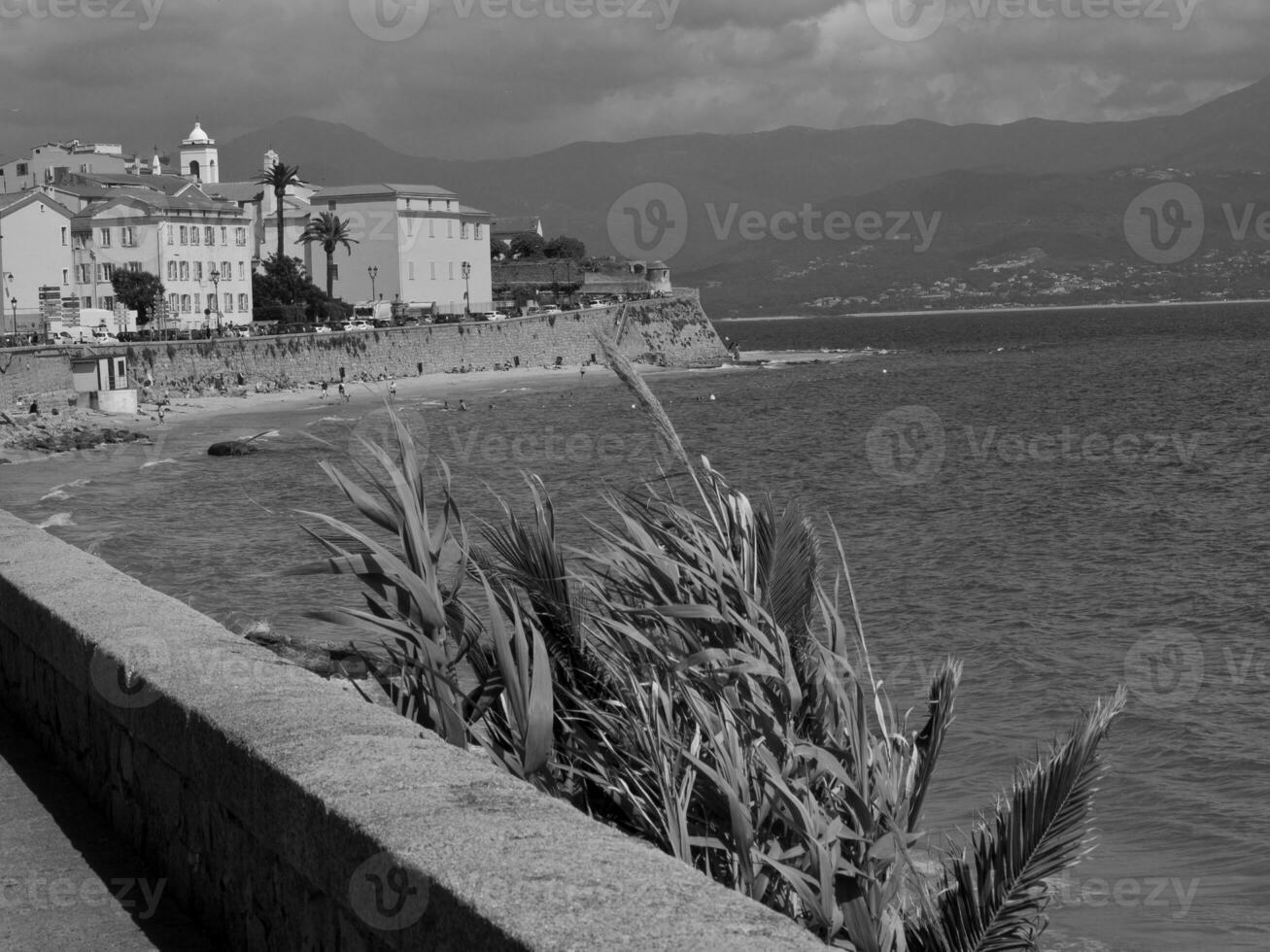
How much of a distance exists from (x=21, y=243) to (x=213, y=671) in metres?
74.6

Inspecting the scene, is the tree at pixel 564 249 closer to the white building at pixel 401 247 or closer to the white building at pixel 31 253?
the white building at pixel 401 247

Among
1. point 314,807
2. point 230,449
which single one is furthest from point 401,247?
point 314,807

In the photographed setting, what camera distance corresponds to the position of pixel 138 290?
77688 mm

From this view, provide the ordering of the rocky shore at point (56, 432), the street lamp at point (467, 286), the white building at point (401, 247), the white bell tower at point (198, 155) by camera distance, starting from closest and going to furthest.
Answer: the rocky shore at point (56, 432) < the white building at point (401, 247) < the street lamp at point (467, 286) < the white bell tower at point (198, 155)

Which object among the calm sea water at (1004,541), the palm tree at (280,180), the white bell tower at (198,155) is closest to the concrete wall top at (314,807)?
the calm sea water at (1004,541)

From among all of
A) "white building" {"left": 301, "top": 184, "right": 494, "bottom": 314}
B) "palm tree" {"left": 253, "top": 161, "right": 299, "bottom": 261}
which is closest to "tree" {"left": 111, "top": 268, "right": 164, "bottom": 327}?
"palm tree" {"left": 253, "top": 161, "right": 299, "bottom": 261}

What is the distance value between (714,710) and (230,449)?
147 feet

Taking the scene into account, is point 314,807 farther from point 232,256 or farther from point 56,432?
point 232,256

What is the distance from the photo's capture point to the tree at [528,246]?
13586 cm

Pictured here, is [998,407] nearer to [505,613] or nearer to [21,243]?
[21,243]

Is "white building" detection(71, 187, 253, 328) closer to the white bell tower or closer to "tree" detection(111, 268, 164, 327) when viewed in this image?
"tree" detection(111, 268, 164, 327)

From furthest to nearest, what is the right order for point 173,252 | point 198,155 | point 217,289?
point 198,155
point 217,289
point 173,252

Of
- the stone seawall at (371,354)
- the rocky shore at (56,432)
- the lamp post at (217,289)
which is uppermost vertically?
the lamp post at (217,289)

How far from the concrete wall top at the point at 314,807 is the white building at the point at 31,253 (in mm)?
70134
